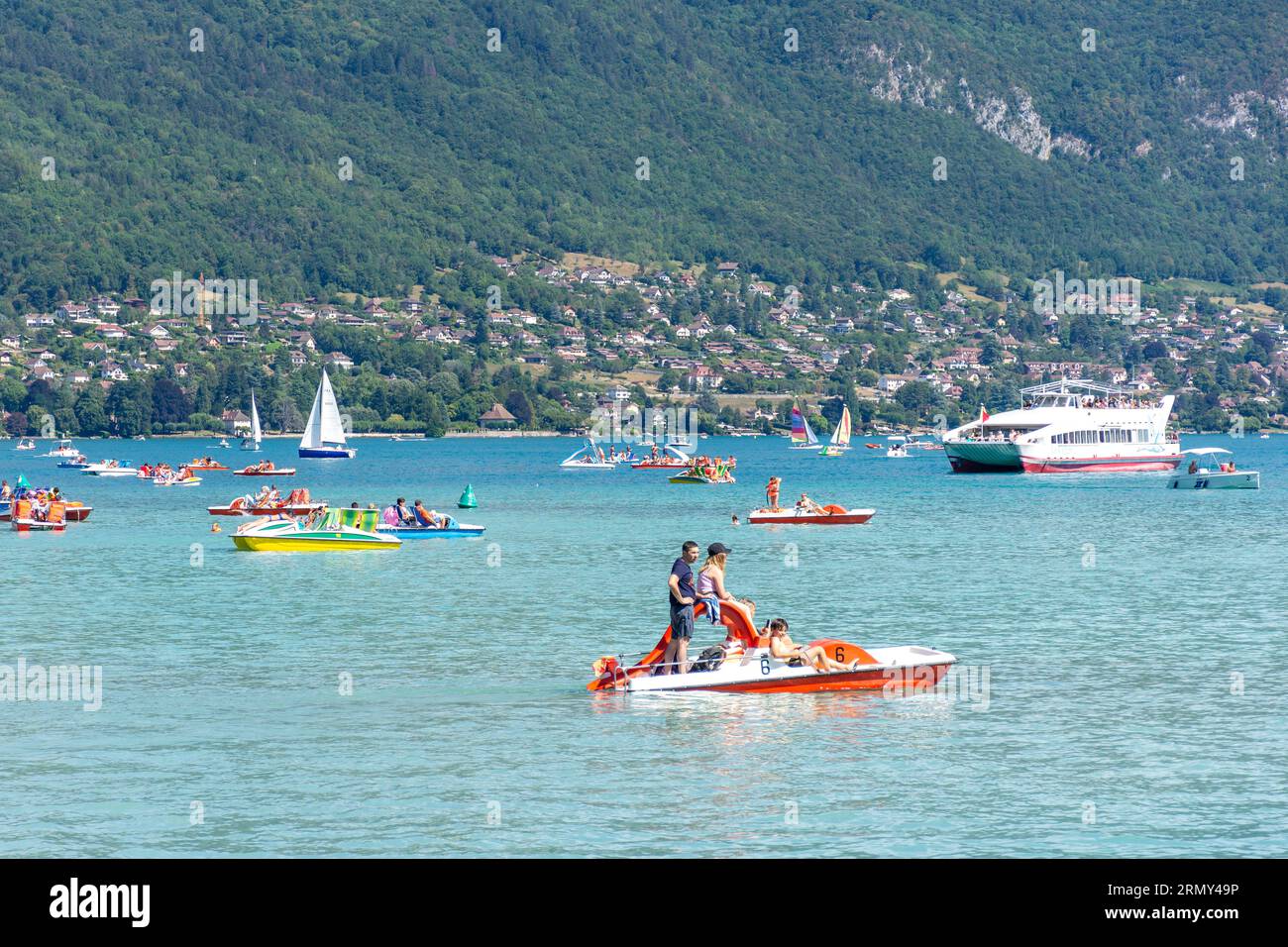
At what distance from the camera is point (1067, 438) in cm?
16812

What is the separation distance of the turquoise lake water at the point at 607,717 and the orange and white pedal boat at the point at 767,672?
1.37 feet

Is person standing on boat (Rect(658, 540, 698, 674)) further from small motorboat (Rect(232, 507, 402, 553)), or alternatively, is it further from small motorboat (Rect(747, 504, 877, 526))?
small motorboat (Rect(747, 504, 877, 526))

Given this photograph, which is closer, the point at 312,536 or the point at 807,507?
the point at 312,536

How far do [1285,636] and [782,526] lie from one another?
4991 centimetres

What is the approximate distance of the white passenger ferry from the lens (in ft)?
547

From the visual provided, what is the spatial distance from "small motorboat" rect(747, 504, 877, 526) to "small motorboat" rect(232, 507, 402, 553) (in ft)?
83.3

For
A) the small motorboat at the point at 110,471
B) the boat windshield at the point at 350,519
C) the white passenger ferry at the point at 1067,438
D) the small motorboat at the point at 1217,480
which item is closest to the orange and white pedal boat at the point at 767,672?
the boat windshield at the point at 350,519

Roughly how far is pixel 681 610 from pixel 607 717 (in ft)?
7.81

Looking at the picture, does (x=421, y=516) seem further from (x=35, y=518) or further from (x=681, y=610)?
(x=681, y=610)

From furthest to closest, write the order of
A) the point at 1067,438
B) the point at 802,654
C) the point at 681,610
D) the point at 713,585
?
the point at 1067,438
the point at 802,654
the point at 713,585
the point at 681,610

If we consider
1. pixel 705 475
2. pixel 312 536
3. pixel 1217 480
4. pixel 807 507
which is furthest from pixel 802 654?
pixel 705 475

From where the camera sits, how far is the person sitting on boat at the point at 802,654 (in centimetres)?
3391
